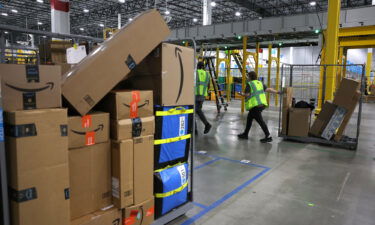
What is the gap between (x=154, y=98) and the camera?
262cm

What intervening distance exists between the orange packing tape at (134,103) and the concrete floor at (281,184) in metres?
1.32

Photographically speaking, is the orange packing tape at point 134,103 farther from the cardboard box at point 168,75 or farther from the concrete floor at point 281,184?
the concrete floor at point 281,184

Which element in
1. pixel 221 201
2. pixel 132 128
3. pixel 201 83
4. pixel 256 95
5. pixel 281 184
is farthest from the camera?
pixel 201 83

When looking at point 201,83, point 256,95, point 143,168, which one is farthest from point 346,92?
point 143,168

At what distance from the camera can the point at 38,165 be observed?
69.5 inches

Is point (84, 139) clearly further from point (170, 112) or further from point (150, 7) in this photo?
point (150, 7)

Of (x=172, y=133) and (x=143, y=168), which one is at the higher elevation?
(x=172, y=133)

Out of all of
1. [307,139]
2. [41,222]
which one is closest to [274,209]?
[41,222]

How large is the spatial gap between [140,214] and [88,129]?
3.03ft

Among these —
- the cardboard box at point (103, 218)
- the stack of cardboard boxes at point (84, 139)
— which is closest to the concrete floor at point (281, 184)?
the cardboard box at point (103, 218)

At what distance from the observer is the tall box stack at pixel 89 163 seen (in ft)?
6.77

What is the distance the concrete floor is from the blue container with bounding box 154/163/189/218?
27 cm

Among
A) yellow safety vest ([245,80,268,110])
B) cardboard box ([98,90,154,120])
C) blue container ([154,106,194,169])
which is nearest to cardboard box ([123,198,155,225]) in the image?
blue container ([154,106,194,169])

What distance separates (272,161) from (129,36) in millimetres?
3797
